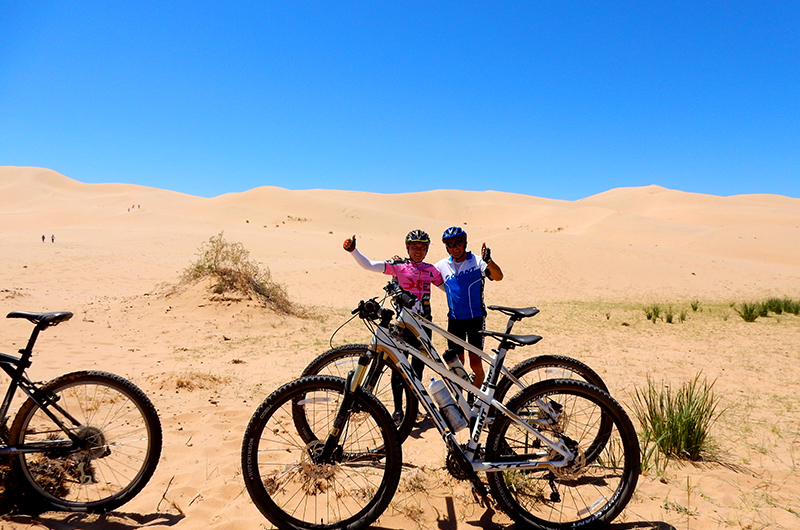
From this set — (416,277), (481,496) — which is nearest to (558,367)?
(481,496)

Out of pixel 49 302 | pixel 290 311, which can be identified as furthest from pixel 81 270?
pixel 290 311

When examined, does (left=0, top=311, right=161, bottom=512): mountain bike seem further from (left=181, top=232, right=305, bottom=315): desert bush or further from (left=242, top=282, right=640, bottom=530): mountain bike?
(left=181, top=232, right=305, bottom=315): desert bush

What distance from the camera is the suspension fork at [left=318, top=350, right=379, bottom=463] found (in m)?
2.86

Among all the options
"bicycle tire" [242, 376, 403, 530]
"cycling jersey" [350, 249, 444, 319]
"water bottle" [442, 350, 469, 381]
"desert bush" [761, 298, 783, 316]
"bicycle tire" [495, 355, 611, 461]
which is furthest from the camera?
"desert bush" [761, 298, 783, 316]

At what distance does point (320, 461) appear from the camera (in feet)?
9.64

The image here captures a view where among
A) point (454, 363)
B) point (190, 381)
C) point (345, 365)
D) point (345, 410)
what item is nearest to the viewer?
point (345, 410)

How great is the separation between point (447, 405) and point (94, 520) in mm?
2487

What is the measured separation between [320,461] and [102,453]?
1.61 metres

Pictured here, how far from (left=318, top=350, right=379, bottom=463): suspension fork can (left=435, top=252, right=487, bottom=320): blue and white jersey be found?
A: 1.96 m

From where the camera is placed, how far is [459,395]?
123 inches

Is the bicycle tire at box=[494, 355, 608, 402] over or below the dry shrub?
over

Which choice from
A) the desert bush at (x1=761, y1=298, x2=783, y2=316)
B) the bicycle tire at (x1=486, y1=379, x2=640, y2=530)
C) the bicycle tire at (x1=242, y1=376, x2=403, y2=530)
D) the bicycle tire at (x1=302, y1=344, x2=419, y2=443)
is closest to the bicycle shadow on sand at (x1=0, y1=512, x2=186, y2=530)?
the bicycle tire at (x1=242, y1=376, x2=403, y2=530)

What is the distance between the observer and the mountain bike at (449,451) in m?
2.83

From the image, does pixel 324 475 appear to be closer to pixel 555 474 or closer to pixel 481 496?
pixel 481 496
